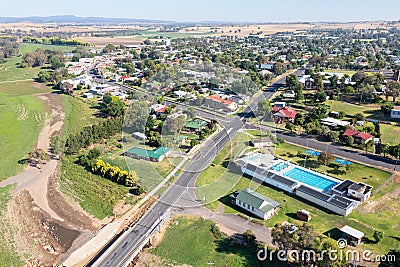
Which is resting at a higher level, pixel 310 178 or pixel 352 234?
pixel 352 234

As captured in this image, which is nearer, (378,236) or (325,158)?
(378,236)

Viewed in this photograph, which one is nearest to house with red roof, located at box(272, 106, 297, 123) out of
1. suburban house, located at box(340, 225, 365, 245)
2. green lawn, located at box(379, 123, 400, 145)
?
green lawn, located at box(379, 123, 400, 145)

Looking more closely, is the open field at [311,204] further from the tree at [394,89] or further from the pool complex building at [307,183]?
A: the tree at [394,89]

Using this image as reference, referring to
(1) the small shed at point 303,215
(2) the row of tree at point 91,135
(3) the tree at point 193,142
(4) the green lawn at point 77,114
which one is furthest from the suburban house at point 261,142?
(4) the green lawn at point 77,114

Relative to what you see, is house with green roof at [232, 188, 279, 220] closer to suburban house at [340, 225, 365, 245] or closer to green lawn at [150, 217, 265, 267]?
green lawn at [150, 217, 265, 267]

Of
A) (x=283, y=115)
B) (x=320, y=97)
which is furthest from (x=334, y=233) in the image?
(x=320, y=97)

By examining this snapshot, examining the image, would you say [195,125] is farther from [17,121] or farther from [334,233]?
[17,121]
